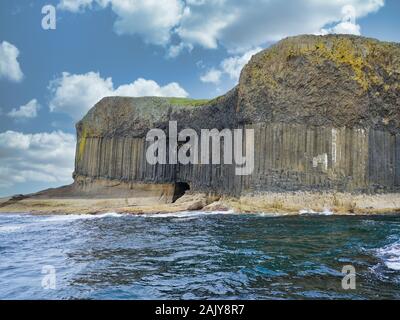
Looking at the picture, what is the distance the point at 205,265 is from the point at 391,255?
→ 5842mm

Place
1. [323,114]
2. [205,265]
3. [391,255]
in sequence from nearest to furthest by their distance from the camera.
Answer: [205,265] < [391,255] < [323,114]

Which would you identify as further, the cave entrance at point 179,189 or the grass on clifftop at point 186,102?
the grass on clifftop at point 186,102

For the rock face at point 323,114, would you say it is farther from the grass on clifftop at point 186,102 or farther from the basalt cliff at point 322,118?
the grass on clifftop at point 186,102

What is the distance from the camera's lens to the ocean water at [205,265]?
29.6 feet

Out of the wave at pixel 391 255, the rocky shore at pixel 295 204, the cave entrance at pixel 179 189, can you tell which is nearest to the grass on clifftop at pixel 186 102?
the cave entrance at pixel 179 189

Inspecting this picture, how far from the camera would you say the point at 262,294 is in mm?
8617

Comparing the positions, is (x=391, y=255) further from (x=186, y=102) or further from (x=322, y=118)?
(x=186, y=102)

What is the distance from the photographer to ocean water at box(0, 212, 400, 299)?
29.6ft

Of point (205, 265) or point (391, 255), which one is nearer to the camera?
point (205, 265)

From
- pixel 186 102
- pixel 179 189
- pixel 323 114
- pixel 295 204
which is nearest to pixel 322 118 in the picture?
pixel 323 114

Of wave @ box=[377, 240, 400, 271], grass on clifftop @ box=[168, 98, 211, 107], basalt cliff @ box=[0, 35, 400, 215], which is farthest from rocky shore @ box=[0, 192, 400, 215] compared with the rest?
wave @ box=[377, 240, 400, 271]

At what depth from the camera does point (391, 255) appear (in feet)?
42.0

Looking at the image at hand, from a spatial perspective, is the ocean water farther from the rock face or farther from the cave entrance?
the cave entrance

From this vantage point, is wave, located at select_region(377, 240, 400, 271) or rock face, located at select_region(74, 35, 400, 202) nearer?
wave, located at select_region(377, 240, 400, 271)
